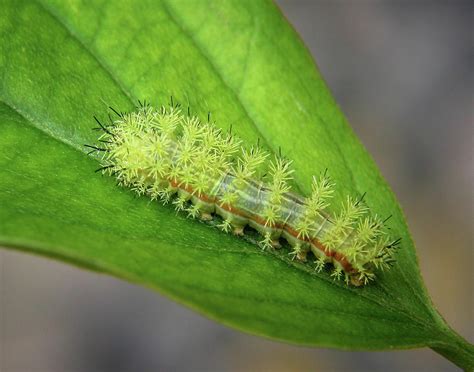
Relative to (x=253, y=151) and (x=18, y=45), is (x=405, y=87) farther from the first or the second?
(x=18, y=45)

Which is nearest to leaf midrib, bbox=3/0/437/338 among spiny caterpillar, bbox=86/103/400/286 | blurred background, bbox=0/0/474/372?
spiny caterpillar, bbox=86/103/400/286

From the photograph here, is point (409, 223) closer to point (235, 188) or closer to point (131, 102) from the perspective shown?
point (235, 188)

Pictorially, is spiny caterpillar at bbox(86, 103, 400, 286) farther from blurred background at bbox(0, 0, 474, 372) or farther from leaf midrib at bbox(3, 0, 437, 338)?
blurred background at bbox(0, 0, 474, 372)

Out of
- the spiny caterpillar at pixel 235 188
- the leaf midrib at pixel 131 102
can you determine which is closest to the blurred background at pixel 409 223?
the spiny caterpillar at pixel 235 188

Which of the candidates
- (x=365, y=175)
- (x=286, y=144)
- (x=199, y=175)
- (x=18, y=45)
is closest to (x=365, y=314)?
(x=365, y=175)

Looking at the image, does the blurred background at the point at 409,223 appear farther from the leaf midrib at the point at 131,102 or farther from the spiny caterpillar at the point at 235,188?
the leaf midrib at the point at 131,102

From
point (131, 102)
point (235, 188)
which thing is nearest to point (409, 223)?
point (235, 188)
